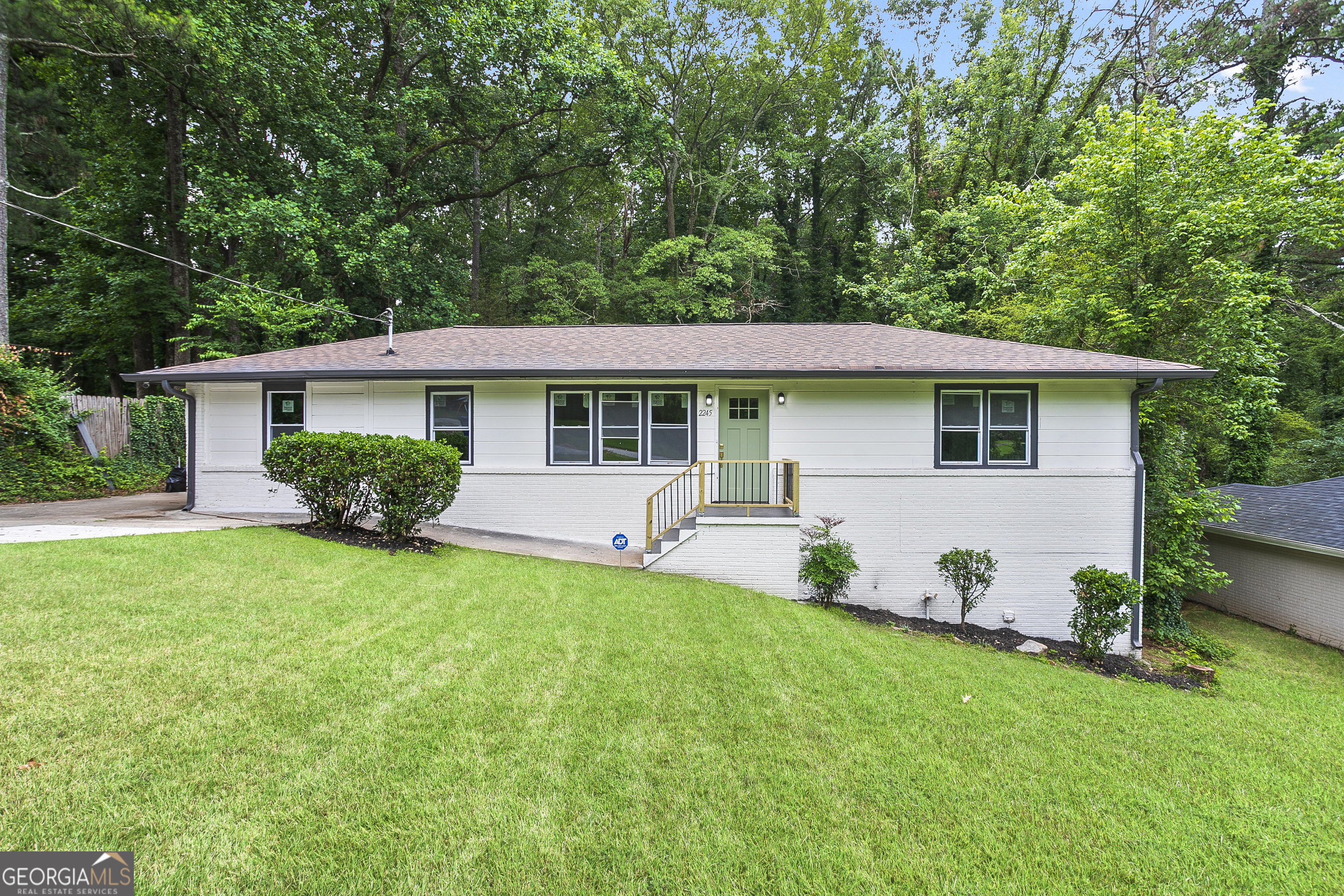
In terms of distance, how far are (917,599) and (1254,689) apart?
3.61 metres

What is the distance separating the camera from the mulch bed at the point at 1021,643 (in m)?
6.11

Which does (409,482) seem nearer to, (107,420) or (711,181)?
(107,420)

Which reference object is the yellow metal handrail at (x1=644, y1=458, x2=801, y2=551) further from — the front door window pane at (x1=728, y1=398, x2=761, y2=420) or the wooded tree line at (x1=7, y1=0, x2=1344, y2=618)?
the wooded tree line at (x1=7, y1=0, x2=1344, y2=618)

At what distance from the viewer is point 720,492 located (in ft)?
25.8

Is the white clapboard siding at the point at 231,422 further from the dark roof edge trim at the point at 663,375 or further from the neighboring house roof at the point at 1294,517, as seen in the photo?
the neighboring house roof at the point at 1294,517

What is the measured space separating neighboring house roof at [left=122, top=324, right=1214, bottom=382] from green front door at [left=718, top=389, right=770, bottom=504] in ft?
1.98

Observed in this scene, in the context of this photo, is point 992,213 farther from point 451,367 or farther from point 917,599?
point 451,367

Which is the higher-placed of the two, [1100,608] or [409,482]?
[409,482]

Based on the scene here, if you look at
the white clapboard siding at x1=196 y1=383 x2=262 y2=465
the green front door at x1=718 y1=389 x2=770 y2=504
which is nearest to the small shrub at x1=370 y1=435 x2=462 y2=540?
the white clapboard siding at x1=196 y1=383 x2=262 y2=465

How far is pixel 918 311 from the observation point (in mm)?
17031

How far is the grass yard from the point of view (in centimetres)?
221

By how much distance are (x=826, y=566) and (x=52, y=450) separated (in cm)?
1472

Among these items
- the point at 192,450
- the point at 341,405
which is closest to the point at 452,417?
the point at 341,405

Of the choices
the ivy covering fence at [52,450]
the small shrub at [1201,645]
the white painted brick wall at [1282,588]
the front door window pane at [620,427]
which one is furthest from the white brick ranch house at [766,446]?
the white painted brick wall at [1282,588]
